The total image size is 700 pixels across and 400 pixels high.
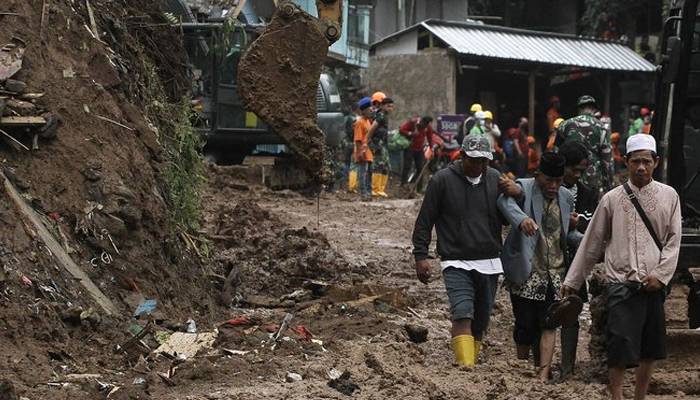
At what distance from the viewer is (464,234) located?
8906 mm

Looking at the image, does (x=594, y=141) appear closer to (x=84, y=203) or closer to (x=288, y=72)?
(x=288, y=72)

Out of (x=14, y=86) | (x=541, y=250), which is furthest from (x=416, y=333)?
(x=14, y=86)

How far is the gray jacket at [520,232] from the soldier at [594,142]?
305 cm

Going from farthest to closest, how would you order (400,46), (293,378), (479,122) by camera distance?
(400,46) < (479,122) < (293,378)

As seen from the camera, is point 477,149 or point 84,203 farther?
point 84,203

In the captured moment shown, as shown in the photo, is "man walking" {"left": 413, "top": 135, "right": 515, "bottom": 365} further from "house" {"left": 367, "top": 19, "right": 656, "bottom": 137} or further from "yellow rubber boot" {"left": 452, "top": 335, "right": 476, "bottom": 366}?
"house" {"left": 367, "top": 19, "right": 656, "bottom": 137}

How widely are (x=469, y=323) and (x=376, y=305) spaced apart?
2.54 m

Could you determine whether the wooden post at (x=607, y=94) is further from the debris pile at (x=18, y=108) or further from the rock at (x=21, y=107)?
the rock at (x=21, y=107)

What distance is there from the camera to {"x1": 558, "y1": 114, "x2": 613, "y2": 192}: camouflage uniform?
40.1ft

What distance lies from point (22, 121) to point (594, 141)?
5815 millimetres

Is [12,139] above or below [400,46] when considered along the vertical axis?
below

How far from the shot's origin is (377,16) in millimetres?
42000

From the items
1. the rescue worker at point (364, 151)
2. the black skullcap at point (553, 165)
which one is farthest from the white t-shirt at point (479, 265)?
the rescue worker at point (364, 151)

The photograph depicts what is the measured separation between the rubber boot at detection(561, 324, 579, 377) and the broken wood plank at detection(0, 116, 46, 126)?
419 cm
